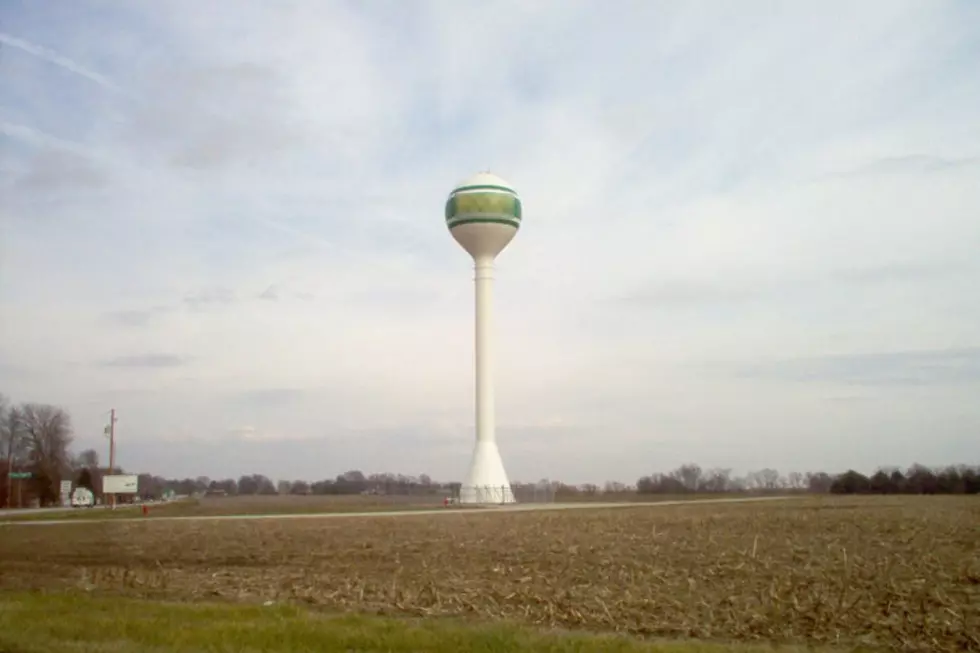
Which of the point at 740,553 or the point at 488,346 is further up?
the point at 488,346

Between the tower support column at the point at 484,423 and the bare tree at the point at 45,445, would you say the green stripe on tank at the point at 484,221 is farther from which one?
the bare tree at the point at 45,445

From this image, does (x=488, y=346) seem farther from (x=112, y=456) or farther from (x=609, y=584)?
(x=609, y=584)

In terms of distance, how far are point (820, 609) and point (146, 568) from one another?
15.2 metres

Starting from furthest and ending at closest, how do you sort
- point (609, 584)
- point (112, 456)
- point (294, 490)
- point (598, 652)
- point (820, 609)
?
point (294, 490), point (112, 456), point (609, 584), point (820, 609), point (598, 652)

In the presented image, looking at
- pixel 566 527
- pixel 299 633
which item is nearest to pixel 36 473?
pixel 566 527

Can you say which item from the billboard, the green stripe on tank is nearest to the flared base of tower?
the green stripe on tank

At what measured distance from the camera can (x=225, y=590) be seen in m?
18.2

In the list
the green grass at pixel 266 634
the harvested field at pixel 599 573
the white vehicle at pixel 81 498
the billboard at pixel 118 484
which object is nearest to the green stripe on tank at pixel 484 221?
the billboard at pixel 118 484

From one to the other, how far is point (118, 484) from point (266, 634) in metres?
67.3

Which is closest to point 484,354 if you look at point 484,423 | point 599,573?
point 484,423

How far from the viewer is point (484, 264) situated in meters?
68.8

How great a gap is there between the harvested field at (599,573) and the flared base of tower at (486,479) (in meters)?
31.2

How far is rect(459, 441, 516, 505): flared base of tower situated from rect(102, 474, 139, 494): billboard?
2706 cm

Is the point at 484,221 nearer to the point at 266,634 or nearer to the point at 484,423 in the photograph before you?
the point at 484,423
